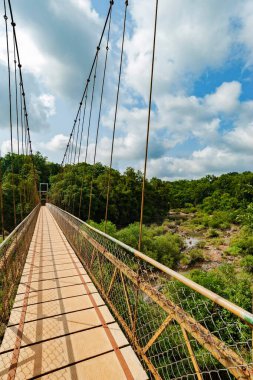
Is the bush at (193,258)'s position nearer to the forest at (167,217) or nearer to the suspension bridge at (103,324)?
the forest at (167,217)

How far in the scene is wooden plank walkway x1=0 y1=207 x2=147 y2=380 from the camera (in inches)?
68.0

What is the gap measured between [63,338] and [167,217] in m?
37.1

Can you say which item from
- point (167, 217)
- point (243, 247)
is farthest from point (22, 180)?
point (167, 217)

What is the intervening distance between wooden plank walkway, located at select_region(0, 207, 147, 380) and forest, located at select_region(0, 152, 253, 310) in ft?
15.5

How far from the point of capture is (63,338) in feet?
6.88

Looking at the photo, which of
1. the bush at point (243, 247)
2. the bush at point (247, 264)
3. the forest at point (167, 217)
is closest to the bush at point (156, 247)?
the forest at point (167, 217)

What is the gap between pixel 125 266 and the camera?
2.29 m

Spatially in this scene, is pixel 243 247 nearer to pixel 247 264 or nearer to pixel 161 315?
pixel 247 264

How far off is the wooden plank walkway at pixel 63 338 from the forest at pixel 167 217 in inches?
186

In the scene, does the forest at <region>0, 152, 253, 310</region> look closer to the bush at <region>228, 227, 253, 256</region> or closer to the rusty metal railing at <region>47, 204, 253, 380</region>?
the bush at <region>228, 227, 253, 256</region>

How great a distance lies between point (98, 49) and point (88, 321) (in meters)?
7.46

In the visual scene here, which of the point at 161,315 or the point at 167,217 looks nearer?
the point at 161,315

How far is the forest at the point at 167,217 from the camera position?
51.0ft

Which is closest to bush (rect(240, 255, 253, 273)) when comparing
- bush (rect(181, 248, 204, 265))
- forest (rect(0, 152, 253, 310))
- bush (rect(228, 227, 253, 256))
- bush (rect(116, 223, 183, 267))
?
forest (rect(0, 152, 253, 310))
